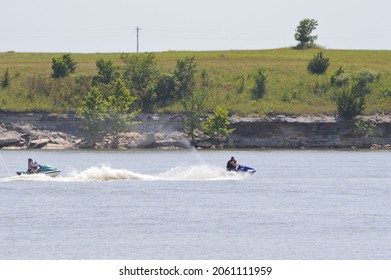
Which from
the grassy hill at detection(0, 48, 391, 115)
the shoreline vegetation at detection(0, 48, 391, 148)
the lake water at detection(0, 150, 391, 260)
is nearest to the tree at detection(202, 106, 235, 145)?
the shoreline vegetation at detection(0, 48, 391, 148)

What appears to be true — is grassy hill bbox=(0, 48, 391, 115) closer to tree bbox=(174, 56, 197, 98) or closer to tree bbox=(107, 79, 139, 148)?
tree bbox=(174, 56, 197, 98)

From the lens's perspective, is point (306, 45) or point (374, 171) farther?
Result: point (306, 45)

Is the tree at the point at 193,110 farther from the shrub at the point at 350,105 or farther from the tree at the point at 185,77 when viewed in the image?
the shrub at the point at 350,105

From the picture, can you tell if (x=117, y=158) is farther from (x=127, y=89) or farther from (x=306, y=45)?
(x=306, y=45)

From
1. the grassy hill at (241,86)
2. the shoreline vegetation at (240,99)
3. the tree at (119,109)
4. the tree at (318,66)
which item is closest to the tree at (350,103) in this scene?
the shoreline vegetation at (240,99)

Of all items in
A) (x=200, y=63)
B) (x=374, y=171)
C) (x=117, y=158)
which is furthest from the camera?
(x=200, y=63)

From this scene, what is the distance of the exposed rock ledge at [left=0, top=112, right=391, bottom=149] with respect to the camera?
11706cm

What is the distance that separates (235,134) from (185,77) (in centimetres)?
1384

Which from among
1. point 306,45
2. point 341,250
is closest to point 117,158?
point 341,250

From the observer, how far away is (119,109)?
119 meters

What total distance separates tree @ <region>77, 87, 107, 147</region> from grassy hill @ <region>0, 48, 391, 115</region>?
14.1ft

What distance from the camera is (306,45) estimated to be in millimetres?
170875

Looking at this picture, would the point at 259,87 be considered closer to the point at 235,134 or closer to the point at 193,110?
the point at 193,110
